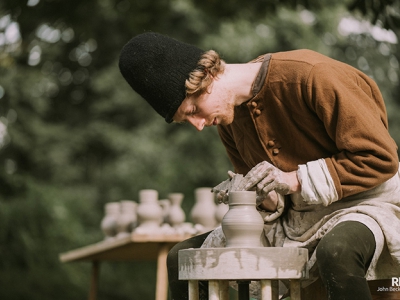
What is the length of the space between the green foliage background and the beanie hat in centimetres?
315

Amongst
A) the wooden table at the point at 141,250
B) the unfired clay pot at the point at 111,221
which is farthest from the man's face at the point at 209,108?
the unfired clay pot at the point at 111,221

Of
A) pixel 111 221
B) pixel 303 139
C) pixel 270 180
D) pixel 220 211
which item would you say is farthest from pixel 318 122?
pixel 111 221

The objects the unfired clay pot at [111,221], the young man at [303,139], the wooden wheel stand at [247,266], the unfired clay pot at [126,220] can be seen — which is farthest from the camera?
the unfired clay pot at [111,221]

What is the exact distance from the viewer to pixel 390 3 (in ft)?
15.1

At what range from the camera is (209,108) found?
2.68 meters

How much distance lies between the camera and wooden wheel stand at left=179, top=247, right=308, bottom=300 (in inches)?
91.8

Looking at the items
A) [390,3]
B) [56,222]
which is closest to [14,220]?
[56,222]

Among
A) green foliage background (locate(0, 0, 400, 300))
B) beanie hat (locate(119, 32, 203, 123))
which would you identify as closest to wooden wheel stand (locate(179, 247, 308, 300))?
beanie hat (locate(119, 32, 203, 123))

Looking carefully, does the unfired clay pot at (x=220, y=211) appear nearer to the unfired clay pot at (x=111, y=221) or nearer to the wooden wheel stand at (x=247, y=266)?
the unfired clay pot at (x=111, y=221)

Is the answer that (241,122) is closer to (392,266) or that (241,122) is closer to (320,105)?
(320,105)

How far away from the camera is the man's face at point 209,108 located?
8.80ft

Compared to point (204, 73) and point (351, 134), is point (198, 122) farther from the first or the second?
point (351, 134)

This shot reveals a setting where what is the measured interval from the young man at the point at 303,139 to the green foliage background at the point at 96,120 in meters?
3.08

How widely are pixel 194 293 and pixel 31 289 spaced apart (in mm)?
7066
